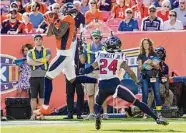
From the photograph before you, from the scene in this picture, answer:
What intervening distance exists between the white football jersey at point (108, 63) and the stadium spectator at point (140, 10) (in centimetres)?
701

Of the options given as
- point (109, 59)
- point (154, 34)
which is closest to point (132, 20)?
point (154, 34)

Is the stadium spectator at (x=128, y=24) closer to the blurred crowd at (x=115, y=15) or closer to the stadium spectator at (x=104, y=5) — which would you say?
the blurred crowd at (x=115, y=15)

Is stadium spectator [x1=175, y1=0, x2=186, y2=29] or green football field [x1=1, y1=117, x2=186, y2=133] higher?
stadium spectator [x1=175, y1=0, x2=186, y2=29]

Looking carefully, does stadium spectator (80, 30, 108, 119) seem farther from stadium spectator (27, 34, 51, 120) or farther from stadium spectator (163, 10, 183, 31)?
stadium spectator (163, 10, 183, 31)

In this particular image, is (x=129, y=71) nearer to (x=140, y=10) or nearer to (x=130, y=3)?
(x=140, y=10)

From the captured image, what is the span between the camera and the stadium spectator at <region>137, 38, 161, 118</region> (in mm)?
17031

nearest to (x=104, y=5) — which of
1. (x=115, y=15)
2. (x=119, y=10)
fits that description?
(x=119, y=10)

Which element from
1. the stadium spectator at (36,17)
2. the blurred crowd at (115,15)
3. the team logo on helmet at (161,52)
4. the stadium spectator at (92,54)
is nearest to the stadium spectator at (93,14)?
the blurred crowd at (115,15)

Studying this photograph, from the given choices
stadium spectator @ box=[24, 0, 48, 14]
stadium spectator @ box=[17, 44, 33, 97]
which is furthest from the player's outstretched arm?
stadium spectator @ box=[24, 0, 48, 14]

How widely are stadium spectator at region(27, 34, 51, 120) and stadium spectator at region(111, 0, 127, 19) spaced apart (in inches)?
160

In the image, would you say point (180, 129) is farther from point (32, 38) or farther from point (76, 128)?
point (32, 38)

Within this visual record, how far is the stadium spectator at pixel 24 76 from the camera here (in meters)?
18.9

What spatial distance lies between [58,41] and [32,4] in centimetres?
623

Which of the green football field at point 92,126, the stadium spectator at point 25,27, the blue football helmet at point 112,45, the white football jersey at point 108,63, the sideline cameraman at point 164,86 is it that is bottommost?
the green football field at point 92,126
